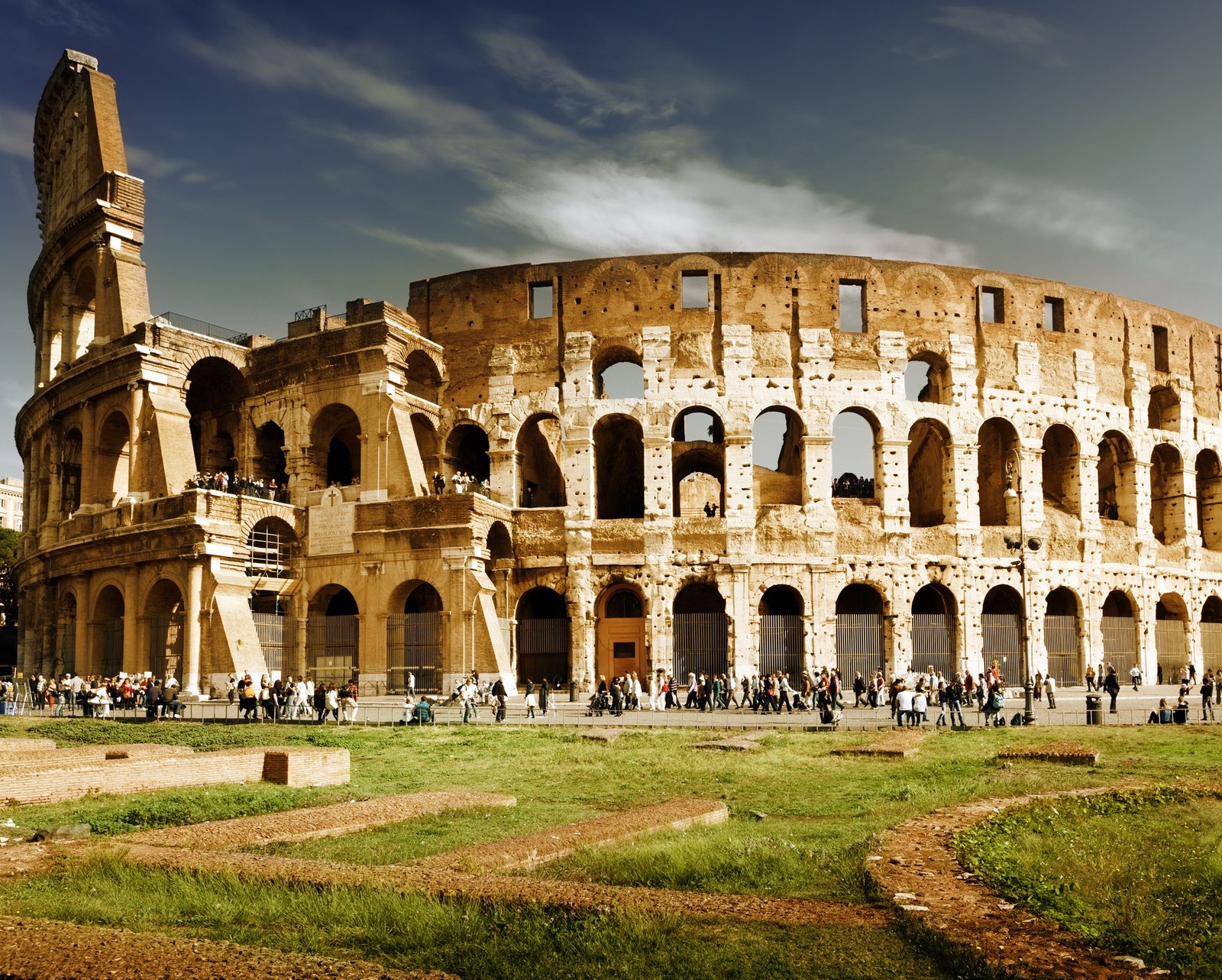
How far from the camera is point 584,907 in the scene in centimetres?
595

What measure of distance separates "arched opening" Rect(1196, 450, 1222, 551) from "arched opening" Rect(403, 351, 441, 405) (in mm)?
23560

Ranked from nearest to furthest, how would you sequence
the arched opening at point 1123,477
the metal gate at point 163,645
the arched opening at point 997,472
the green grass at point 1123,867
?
1. the green grass at point 1123,867
2. the metal gate at point 163,645
3. the arched opening at point 997,472
4. the arched opening at point 1123,477

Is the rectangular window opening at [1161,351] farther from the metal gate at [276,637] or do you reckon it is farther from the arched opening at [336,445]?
the metal gate at [276,637]

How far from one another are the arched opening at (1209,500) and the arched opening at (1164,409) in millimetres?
1674

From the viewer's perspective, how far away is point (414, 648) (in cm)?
2756

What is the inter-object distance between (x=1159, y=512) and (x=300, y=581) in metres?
25.9

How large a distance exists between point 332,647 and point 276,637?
1.52m

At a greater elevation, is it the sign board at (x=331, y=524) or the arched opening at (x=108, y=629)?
the sign board at (x=331, y=524)

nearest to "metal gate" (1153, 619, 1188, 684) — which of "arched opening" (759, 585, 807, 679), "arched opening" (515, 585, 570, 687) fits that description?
"arched opening" (759, 585, 807, 679)

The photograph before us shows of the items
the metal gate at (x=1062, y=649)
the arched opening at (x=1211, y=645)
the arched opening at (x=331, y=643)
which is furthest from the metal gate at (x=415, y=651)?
the arched opening at (x=1211, y=645)

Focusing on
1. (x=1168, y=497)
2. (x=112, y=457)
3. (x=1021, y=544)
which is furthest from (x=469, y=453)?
(x=1168, y=497)

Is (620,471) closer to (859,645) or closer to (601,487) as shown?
(601,487)

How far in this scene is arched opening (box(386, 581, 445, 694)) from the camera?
27.3 metres

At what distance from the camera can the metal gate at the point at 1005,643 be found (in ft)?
97.2
